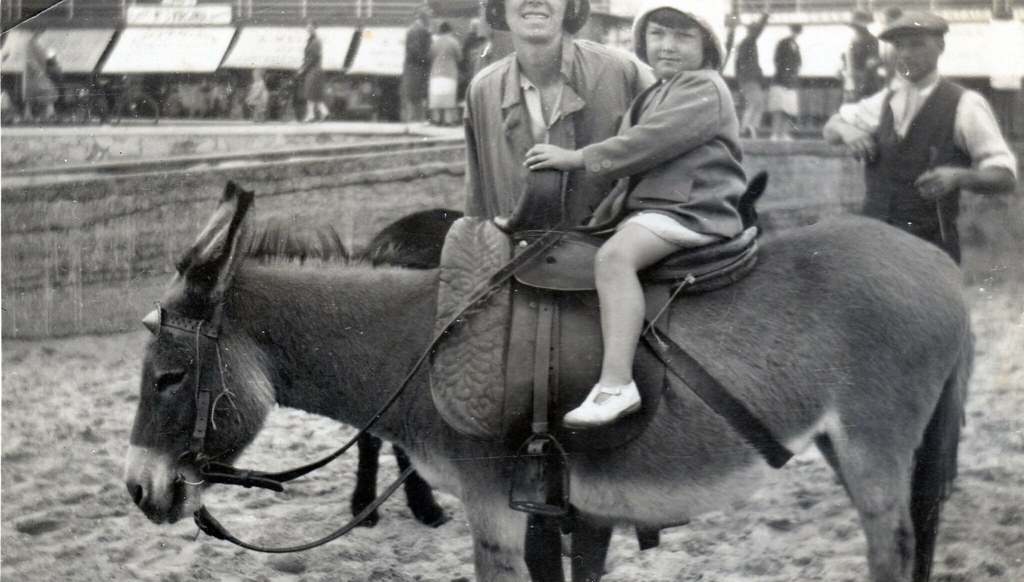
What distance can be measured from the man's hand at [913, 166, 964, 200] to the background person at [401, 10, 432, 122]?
181cm

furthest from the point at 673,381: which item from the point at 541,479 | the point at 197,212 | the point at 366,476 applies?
the point at 197,212

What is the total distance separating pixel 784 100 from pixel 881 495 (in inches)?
54.8

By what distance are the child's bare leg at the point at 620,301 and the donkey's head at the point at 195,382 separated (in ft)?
4.03

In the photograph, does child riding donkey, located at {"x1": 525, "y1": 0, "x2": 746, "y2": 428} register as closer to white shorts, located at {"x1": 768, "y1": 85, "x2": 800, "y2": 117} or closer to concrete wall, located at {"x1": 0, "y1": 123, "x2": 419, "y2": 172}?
white shorts, located at {"x1": 768, "y1": 85, "x2": 800, "y2": 117}

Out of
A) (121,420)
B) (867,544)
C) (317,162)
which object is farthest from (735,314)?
(121,420)

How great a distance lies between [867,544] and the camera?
3334 mm

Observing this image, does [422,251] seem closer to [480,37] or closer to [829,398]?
[480,37]

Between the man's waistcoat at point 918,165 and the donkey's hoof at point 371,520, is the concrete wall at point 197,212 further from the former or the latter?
the donkey's hoof at point 371,520

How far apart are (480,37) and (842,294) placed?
159 centimetres

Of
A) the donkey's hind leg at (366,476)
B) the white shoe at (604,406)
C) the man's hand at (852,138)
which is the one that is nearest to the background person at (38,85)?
the donkey's hind leg at (366,476)

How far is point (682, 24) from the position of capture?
10.9 feet

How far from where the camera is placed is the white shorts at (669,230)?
3.12 meters

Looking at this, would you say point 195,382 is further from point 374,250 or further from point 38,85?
point 38,85

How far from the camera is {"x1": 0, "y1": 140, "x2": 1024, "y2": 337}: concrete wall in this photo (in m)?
3.44
